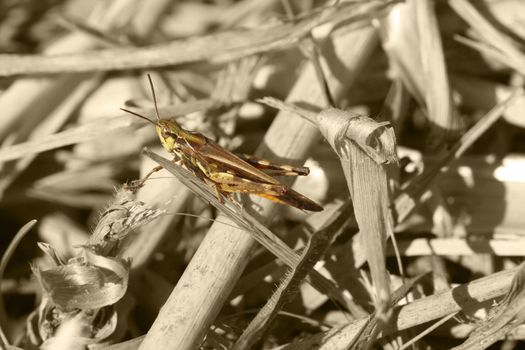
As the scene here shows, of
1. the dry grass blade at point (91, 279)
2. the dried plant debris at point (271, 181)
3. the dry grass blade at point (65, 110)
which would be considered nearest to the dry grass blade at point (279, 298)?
the dried plant debris at point (271, 181)

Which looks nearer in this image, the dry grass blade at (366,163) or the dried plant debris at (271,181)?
the dry grass blade at (366,163)

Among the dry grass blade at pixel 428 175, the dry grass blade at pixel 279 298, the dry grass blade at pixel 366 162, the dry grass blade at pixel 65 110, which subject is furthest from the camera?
the dry grass blade at pixel 65 110

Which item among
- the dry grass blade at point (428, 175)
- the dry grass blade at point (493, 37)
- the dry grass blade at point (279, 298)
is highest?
the dry grass blade at point (493, 37)

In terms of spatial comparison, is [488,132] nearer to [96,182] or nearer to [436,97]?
[436,97]

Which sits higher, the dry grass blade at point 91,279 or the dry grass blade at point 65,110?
the dry grass blade at point 65,110

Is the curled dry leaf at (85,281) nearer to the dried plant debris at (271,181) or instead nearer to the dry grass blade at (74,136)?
the dried plant debris at (271,181)

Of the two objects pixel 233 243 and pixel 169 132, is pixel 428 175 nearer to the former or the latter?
pixel 233 243

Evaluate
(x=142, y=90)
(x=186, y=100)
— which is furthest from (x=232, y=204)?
(x=142, y=90)

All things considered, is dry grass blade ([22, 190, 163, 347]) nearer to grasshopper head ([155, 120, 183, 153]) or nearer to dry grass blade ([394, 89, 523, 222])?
grasshopper head ([155, 120, 183, 153])
